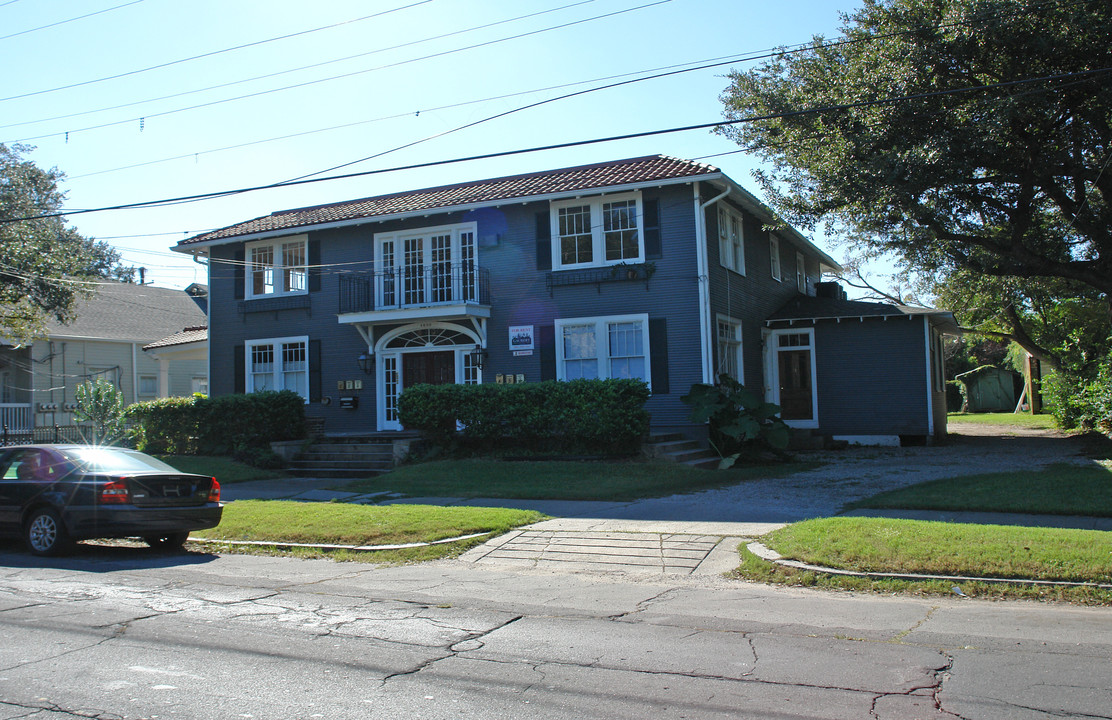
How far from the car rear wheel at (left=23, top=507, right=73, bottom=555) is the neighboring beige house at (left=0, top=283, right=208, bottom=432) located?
17.5 metres

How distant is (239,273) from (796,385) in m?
15.0

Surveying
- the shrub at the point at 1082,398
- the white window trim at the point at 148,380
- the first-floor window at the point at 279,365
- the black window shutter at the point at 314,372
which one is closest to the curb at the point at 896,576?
the black window shutter at the point at 314,372

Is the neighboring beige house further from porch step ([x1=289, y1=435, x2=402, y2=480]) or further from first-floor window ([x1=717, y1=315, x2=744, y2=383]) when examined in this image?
first-floor window ([x1=717, y1=315, x2=744, y2=383])

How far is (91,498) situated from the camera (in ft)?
32.1

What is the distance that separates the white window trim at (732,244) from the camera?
19453 mm

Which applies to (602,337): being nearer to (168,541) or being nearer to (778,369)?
(778,369)

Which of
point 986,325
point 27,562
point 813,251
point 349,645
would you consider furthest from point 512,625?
point 986,325

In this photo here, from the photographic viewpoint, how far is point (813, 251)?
87.9ft

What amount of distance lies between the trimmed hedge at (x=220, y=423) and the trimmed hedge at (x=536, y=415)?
3.31 metres

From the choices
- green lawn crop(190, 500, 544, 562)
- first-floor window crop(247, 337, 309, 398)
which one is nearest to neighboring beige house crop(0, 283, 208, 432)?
first-floor window crop(247, 337, 309, 398)

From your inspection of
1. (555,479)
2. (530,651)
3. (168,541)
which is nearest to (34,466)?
(168,541)

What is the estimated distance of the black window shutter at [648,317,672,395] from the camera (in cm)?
1844

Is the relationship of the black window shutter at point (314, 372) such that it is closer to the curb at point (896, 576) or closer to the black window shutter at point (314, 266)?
the black window shutter at point (314, 266)

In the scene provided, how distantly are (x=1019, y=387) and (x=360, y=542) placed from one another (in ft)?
145
